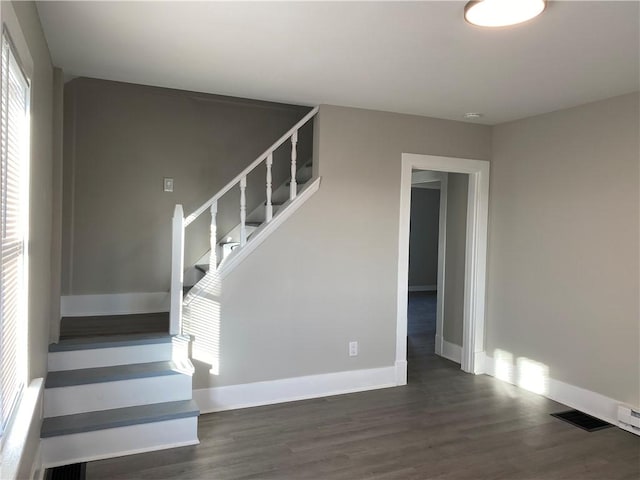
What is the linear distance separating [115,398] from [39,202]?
131cm

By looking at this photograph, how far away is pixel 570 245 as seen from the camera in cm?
373

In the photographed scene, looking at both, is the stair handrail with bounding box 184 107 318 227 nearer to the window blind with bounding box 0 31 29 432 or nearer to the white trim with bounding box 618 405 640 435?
the window blind with bounding box 0 31 29 432

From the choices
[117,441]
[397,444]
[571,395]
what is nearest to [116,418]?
[117,441]

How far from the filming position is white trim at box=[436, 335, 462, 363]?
190 inches

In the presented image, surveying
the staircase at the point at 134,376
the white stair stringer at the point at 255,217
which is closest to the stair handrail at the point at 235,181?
the staircase at the point at 134,376

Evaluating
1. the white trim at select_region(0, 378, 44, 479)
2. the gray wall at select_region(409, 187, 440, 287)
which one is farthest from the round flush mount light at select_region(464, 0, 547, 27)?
the gray wall at select_region(409, 187, 440, 287)

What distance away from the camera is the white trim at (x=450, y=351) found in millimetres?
4819

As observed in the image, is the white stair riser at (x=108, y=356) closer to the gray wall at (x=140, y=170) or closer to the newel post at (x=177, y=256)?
the newel post at (x=177, y=256)

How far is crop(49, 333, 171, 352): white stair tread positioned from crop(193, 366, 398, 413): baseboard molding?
0.49m

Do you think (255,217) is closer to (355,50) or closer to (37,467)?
(355,50)

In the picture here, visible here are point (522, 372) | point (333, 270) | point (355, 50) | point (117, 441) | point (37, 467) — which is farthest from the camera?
point (522, 372)

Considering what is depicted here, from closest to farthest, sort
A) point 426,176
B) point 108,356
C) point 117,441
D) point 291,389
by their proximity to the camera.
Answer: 1. point 117,441
2. point 108,356
3. point 291,389
4. point 426,176

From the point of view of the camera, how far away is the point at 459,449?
2994mm

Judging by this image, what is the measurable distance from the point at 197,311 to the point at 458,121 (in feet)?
9.02
